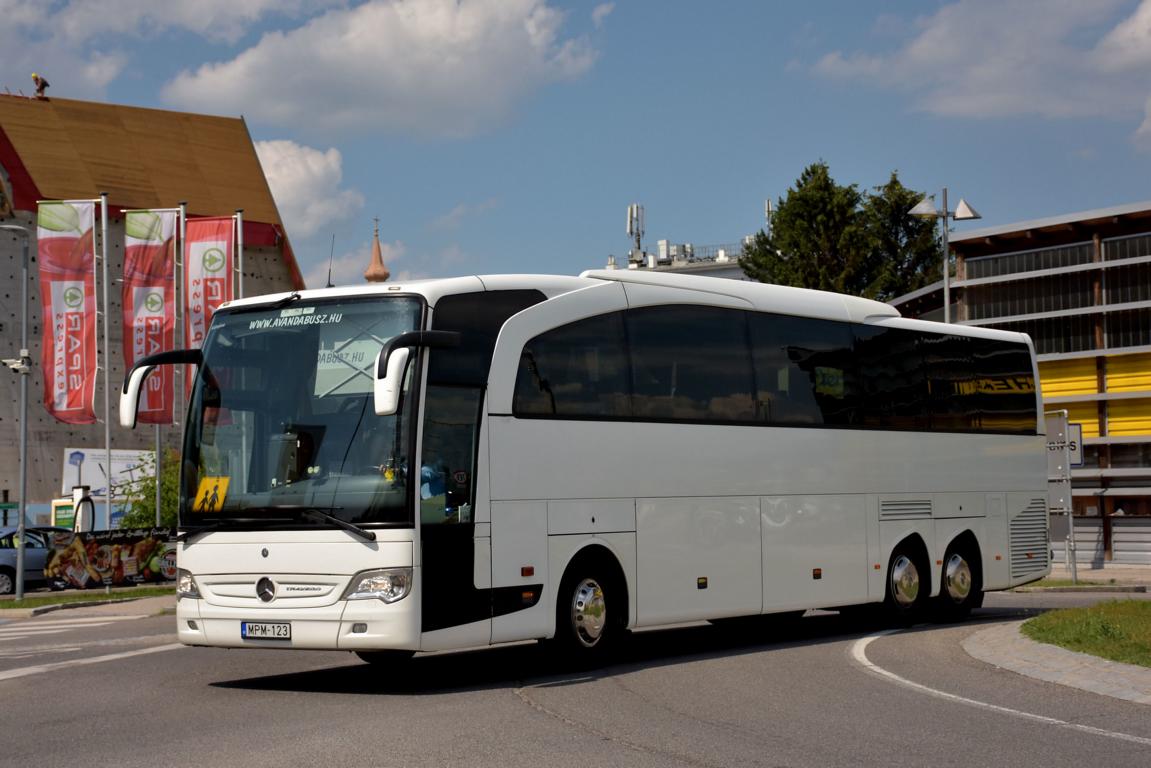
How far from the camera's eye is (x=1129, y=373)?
3609 cm

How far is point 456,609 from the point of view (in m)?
12.1

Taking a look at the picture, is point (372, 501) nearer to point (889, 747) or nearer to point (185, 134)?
point (889, 747)

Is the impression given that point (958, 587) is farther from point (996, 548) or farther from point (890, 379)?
point (890, 379)

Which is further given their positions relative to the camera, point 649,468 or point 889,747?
point 649,468

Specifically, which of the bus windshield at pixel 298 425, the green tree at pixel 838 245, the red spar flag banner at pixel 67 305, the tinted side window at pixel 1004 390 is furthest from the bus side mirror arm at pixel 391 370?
the green tree at pixel 838 245

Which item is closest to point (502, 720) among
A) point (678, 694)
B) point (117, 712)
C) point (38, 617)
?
point (678, 694)

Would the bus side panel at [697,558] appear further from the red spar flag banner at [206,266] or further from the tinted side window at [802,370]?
the red spar flag banner at [206,266]

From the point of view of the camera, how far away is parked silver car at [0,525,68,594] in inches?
1387

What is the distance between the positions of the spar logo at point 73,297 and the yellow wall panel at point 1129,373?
27.7 m

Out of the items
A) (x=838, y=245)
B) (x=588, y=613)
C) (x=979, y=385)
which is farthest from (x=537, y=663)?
(x=838, y=245)

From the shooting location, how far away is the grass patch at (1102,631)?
1399 centimetres

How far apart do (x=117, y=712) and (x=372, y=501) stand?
2417 mm

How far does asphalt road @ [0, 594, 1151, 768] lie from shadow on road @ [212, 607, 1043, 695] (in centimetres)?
4

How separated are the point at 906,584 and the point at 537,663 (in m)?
6.12
